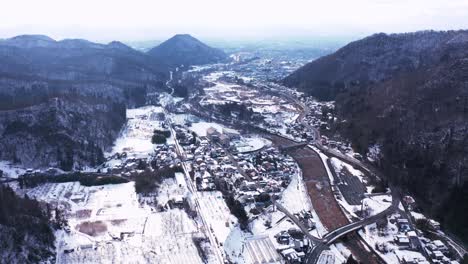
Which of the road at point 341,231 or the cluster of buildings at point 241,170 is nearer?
the road at point 341,231

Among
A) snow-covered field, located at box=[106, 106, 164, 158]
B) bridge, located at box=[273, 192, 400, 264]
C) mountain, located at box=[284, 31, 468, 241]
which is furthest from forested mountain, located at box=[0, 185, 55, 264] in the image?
mountain, located at box=[284, 31, 468, 241]

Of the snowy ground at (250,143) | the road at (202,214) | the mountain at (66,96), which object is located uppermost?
the mountain at (66,96)

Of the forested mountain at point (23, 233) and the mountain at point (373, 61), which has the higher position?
the mountain at point (373, 61)

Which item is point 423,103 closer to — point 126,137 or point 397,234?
point 397,234

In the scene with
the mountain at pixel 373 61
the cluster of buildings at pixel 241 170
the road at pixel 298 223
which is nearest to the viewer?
the road at pixel 298 223

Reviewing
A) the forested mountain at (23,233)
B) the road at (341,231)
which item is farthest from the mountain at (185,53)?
the road at (341,231)

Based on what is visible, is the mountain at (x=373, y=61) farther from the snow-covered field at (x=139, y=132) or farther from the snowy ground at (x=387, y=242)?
the snowy ground at (x=387, y=242)

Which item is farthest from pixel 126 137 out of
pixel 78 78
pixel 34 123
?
pixel 78 78
